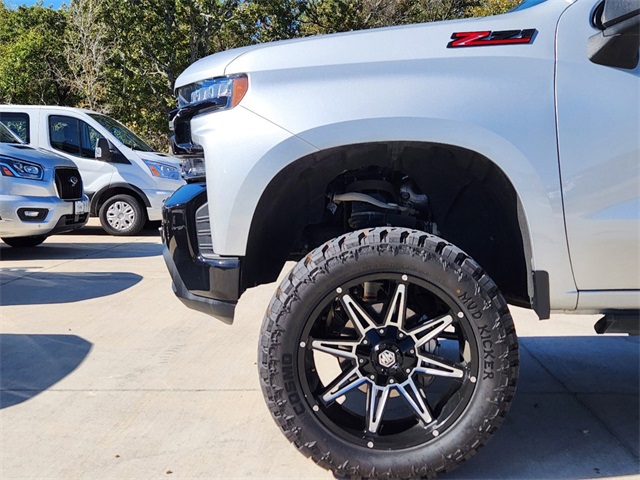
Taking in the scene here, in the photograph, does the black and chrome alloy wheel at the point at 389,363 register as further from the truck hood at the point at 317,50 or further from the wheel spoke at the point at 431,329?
the truck hood at the point at 317,50

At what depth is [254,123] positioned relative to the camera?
266 centimetres

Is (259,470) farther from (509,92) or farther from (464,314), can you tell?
(509,92)

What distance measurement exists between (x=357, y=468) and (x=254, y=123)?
55.0 inches

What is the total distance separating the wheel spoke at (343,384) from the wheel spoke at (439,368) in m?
0.24

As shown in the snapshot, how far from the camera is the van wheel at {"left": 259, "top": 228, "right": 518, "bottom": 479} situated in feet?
8.56

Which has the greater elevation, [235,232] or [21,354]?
[235,232]

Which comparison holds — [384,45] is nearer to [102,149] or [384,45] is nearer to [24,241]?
[24,241]

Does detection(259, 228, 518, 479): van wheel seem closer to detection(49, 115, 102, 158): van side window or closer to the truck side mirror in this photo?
the truck side mirror

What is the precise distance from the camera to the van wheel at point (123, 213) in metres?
10.4

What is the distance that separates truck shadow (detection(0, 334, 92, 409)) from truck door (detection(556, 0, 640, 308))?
9.78ft

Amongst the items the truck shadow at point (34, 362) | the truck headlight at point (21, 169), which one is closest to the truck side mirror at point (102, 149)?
the truck headlight at point (21, 169)

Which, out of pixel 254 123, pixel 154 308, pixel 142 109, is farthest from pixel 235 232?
pixel 142 109

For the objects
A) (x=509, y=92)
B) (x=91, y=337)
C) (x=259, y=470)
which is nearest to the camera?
(x=509, y=92)

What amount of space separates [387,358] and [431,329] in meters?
0.21
